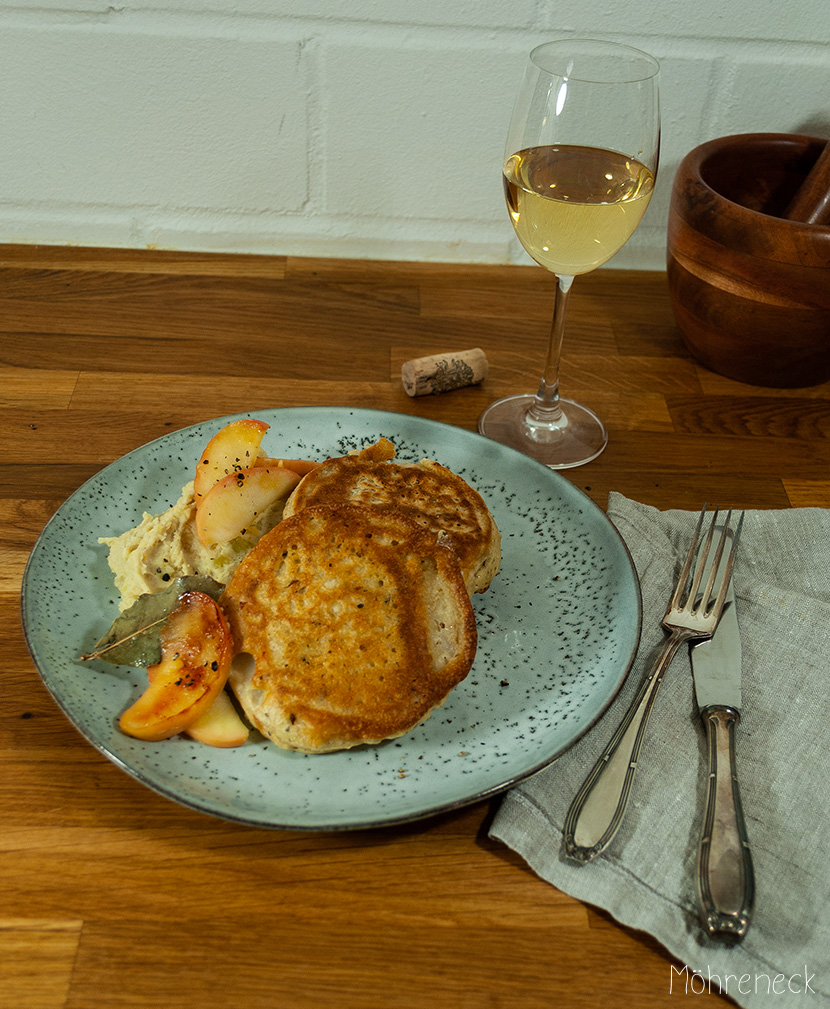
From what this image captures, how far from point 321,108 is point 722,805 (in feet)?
5.13

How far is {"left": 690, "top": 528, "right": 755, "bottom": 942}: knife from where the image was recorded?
2.73 ft

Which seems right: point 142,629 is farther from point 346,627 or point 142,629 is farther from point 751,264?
point 751,264

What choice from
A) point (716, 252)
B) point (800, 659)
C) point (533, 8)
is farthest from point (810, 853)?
point (533, 8)

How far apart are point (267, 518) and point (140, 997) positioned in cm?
57

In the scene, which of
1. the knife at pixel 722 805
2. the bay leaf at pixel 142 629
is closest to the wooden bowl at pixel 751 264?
the knife at pixel 722 805

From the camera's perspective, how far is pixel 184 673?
0.94 metres

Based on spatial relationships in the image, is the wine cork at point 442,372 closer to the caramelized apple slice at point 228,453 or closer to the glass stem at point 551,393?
the glass stem at point 551,393

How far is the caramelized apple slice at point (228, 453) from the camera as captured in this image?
117cm

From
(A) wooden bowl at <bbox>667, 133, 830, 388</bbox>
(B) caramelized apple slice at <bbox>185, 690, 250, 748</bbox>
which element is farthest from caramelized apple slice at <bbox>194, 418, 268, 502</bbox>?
(A) wooden bowl at <bbox>667, 133, 830, 388</bbox>

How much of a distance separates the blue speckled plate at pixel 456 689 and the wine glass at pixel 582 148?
34cm

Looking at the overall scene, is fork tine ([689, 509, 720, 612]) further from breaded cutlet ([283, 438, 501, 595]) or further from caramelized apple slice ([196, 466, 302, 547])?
caramelized apple slice ([196, 466, 302, 547])

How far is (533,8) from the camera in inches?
68.8

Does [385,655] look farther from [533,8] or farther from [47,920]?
A: [533,8]

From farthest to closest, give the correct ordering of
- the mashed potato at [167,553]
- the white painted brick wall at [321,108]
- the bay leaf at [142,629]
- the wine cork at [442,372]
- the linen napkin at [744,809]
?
1. the white painted brick wall at [321,108]
2. the wine cork at [442,372]
3. the mashed potato at [167,553]
4. the bay leaf at [142,629]
5. the linen napkin at [744,809]
